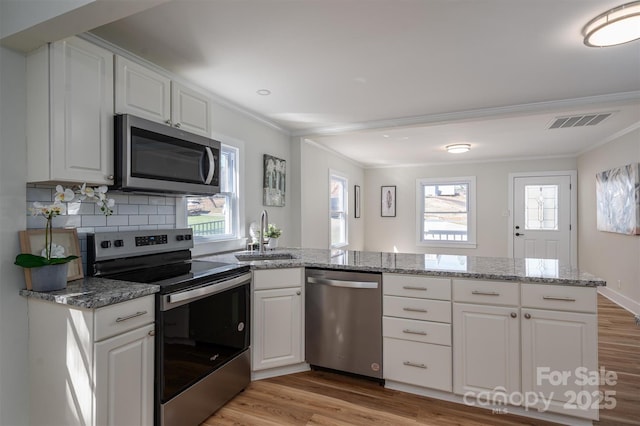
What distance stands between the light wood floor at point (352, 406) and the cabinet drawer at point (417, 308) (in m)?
0.57

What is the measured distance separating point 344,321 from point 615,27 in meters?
2.52

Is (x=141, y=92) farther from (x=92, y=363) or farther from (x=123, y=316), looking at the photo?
(x=92, y=363)

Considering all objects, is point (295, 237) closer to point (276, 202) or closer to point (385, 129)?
point (276, 202)

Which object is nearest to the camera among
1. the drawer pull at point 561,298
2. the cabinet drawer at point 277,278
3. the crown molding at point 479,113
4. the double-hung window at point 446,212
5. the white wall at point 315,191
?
the drawer pull at point 561,298

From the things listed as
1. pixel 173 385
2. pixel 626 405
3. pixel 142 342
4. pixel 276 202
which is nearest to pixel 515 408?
pixel 626 405

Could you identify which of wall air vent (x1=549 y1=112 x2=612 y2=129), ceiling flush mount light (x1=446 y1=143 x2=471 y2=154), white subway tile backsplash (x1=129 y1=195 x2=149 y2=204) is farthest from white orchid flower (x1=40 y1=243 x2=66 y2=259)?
ceiling flush mount light (x1=446 y1=143 x2=471 y2=154)

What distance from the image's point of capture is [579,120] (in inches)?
153

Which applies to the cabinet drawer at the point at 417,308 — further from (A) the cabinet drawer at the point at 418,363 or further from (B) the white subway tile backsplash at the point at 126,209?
(B) the white subway tile backsplash at the point at 126,209

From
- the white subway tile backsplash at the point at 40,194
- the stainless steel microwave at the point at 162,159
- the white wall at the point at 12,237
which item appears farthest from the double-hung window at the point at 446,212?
the white wall at the point at 12,237

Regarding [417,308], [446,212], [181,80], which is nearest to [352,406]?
[417,308]

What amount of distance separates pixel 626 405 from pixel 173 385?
2860 mm

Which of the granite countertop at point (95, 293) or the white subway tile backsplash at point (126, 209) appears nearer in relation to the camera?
the granite countertop at point (95, 293)

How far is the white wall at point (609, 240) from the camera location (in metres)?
4.16

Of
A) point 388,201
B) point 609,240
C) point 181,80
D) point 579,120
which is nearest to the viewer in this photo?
point 181,80
